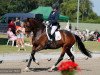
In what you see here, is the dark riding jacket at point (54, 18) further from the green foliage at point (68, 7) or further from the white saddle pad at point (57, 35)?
the green foliage at point (68, 7)

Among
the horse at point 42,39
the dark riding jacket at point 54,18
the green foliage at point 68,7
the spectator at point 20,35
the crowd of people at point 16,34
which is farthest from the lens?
the green foliage at point 68,7

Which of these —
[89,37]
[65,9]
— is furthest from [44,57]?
[65,9]

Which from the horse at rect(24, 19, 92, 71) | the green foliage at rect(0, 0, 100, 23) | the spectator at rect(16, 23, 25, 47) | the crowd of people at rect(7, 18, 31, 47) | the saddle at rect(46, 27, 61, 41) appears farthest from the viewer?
the green foliage at rect(0, 0, 100, 23)

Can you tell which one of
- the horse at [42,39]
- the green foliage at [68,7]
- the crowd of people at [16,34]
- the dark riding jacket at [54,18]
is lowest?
the green foliage at [68,7]

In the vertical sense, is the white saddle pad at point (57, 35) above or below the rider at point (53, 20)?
below

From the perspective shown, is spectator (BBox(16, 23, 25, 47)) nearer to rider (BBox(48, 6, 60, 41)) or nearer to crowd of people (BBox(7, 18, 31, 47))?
crowd of people (BBox(7, 18, 31, 47))

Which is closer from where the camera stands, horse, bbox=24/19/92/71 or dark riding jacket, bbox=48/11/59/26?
horse, bbox=24/19/92/71

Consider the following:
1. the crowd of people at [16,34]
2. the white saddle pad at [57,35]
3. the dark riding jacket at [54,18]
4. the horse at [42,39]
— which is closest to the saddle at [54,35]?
the white saddle pad at [57,35]

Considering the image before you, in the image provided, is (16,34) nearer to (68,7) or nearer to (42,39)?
(42,39)

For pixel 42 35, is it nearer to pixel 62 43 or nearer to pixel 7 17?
pixel 62 43

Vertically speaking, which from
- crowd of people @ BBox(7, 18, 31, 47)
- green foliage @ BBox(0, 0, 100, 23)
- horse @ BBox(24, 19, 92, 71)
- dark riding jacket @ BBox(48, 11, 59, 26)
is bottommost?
green foliage @ BBox(0, 0, 100, 23)

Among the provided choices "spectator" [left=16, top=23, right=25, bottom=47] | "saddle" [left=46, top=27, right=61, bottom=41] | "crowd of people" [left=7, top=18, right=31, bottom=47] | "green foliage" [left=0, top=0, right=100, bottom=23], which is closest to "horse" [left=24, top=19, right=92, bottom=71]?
"saddle" [left=46, top=27, right=61, bottom=41]

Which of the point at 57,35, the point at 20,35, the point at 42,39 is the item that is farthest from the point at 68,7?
the point at 42,39

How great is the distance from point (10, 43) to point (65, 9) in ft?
220
